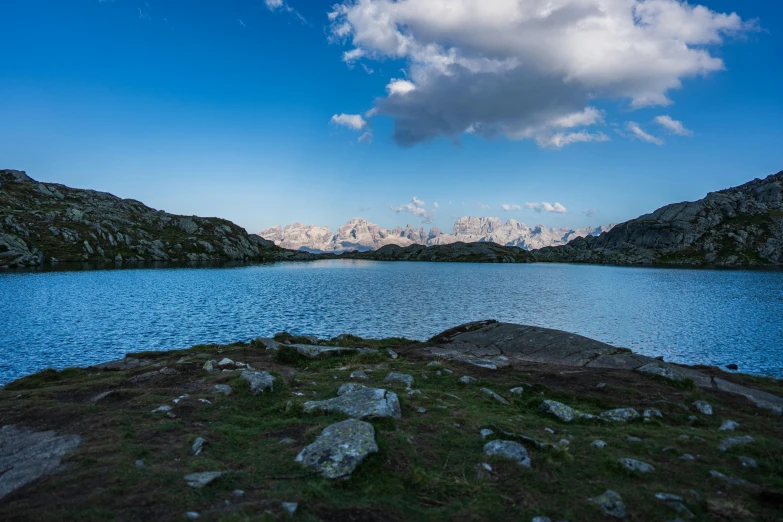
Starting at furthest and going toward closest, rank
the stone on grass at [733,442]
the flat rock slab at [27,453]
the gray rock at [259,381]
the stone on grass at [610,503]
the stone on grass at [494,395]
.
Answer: the stone on grass at [494,395] → the gray rock at [259,381] → the stone on grass at [733,442] → the flat rock slab at [27,453] → the stone on grass at [610,503]

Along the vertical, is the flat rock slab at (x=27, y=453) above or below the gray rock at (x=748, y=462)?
above

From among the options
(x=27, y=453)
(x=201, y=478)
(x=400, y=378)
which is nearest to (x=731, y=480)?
(x=400, y=378)

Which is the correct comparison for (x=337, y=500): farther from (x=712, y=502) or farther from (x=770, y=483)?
(x=770, y=483)

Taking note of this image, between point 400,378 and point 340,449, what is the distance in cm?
1109

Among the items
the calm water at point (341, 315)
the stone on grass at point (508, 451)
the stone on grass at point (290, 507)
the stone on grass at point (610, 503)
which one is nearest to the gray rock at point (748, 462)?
the stone on grass at point (610, 503)

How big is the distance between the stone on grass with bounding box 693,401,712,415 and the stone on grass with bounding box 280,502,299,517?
68.4 ft

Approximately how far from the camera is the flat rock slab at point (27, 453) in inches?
466

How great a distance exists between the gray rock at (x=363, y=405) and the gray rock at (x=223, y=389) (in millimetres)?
5118

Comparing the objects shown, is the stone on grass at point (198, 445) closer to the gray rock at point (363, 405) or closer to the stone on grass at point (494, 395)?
the gray rock at point (363, 405)

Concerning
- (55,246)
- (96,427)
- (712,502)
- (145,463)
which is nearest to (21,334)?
(96,427)

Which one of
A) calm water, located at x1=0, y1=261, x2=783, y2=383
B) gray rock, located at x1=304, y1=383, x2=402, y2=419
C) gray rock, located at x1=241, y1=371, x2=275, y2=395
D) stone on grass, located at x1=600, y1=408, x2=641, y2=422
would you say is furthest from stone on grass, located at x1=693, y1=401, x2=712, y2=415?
calm water, located at x1=0, y1=261, x2=783, y2=383

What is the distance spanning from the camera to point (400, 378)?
78.4 ft

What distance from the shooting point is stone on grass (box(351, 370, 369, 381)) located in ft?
79.2

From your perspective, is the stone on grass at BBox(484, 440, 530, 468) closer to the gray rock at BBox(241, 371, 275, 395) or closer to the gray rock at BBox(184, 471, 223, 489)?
the gray rock at BBox(184, 471, 223, 489)
